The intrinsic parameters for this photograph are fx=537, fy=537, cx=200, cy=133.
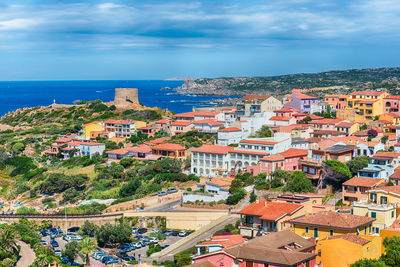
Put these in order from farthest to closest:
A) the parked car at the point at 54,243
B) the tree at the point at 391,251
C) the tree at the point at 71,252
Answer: the parked car at the point at 54,243 → the tree at the point at 71,252 → the tree at the point at 391,251

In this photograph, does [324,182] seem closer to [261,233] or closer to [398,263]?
[261,233]

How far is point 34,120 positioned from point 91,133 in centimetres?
3401

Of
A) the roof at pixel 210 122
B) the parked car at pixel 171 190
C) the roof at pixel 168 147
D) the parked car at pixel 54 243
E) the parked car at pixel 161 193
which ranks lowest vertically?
the parked car at pixel 54 243

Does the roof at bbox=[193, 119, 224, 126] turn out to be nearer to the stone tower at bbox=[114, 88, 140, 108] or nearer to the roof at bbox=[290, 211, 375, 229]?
the stone tower at bbox=[114, 88, 140, 108]

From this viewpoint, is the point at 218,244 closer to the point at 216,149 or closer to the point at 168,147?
the point at 216,149

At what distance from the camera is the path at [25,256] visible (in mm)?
34031

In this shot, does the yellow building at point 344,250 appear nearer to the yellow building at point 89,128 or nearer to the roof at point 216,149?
the roof at point 216,149

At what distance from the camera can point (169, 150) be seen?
62.5 metres

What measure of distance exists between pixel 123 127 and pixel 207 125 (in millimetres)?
16901

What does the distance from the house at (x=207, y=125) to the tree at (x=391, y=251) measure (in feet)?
146

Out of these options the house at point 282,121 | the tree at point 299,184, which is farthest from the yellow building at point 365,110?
the tree at point 299,184

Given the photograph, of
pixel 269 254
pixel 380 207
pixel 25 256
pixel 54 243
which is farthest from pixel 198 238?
pixel 269 254

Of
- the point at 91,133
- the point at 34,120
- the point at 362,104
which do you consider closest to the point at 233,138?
the point at 362,104

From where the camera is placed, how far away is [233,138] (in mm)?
62281
